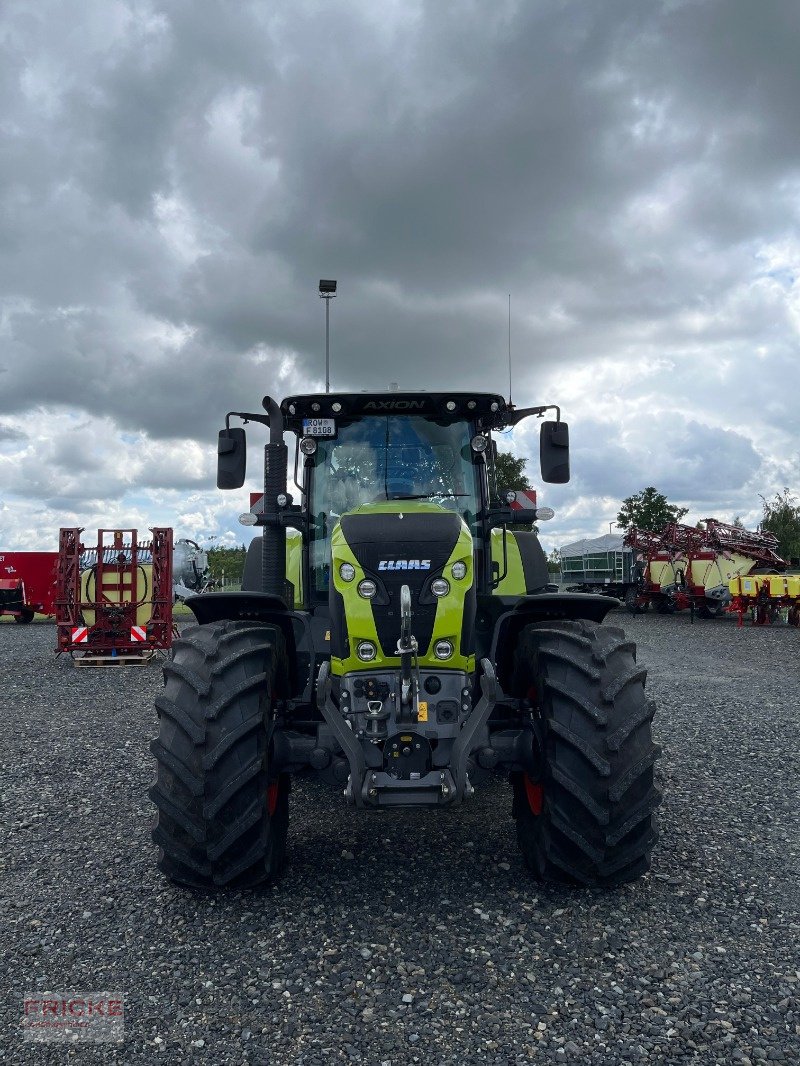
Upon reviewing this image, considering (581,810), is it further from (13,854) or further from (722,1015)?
(13,854)

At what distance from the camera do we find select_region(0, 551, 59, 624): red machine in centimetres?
2289

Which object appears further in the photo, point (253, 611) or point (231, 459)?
point (231, 459)

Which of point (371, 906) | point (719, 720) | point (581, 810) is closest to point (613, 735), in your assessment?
point (581, 810)

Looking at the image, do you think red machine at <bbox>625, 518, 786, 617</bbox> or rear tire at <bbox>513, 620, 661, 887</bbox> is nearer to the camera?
rear tire at <bbox>513, 620, 661, 887</bbox>

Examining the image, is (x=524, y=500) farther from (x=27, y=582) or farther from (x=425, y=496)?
(x=27, y=582)

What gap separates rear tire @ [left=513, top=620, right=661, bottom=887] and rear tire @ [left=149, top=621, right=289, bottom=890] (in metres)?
1.32

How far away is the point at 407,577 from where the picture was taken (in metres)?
3.84

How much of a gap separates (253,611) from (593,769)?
80.7 inches

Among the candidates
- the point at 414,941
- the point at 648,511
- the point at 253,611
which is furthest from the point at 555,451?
the point at 648,511

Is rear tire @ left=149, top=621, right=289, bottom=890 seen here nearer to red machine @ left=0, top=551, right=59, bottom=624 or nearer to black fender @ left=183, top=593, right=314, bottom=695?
black fender @ left=183, top=593, right=314, bottom=695

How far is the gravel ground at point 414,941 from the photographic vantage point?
108 inches

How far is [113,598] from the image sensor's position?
46.6 feet

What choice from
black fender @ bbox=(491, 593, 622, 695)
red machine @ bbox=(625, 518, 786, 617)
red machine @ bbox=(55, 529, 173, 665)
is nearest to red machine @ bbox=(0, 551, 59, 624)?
red machine @ bbox=(55, 529, 173, 665)

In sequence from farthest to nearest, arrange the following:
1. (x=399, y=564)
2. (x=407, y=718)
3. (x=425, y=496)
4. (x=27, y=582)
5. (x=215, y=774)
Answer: (x=27, y=582) < (x=425, y=496) < (x=399, y=564) < (x=407, y=718) < (x=215, y=774)
